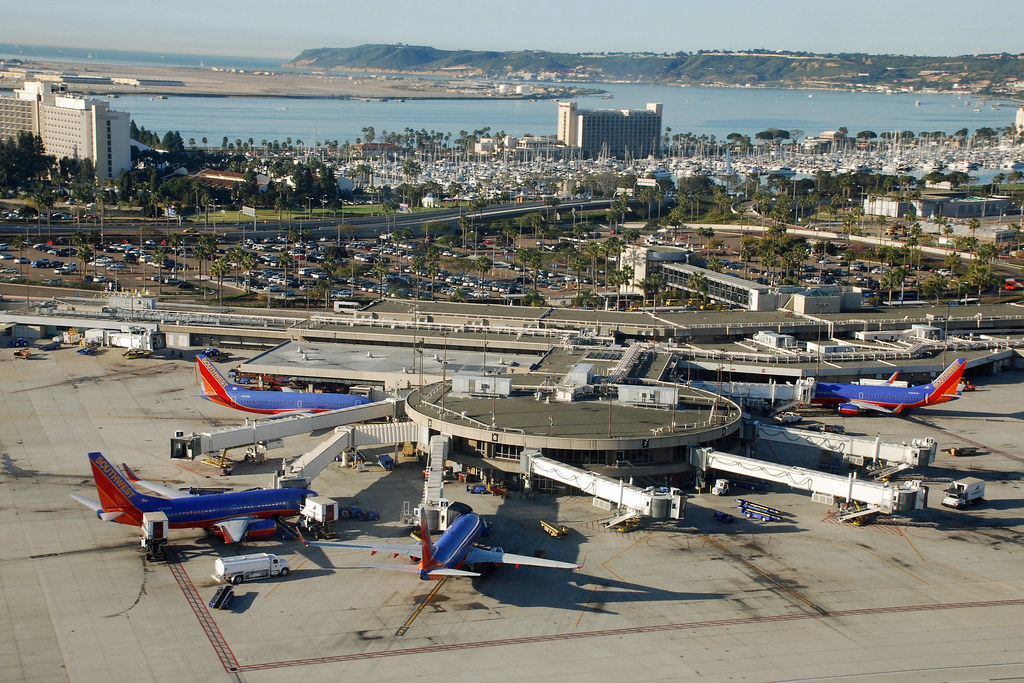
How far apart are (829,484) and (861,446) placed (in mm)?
5913

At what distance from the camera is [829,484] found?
5316 centimetres

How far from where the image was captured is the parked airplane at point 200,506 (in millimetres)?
46594

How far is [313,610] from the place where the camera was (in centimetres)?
4225

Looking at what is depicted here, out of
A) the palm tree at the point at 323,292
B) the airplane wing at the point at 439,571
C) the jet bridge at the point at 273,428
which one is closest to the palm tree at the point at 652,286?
the palm tree at the point at 323,292

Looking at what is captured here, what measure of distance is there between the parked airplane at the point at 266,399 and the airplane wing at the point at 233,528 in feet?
60.3

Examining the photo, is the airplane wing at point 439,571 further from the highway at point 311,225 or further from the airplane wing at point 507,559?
the highway at point 311,225

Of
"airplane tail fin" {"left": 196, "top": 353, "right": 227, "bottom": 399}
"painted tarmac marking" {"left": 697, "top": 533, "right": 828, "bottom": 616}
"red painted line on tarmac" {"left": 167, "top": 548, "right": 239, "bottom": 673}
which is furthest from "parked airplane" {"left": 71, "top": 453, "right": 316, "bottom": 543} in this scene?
"painted tarmac marking" {"left": 697, "top": 533, "right": 828, "bottom": 616}

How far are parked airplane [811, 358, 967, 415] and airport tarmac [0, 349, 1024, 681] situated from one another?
44.3 ft

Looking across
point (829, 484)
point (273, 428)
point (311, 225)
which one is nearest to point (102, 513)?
point (273, 428)

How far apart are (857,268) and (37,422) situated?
105 m

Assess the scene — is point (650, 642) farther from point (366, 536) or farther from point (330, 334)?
point (330, 334)

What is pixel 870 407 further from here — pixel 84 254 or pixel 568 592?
pixel 84 254

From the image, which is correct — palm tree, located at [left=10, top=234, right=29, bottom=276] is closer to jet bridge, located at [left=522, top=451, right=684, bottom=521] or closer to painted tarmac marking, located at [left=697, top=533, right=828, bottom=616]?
jet bridge, located at [left=522, top=451, right=684, bottom=521]

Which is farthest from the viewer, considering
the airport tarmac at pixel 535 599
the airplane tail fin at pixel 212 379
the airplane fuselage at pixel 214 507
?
the airplane tail fin at pixel 212 379
